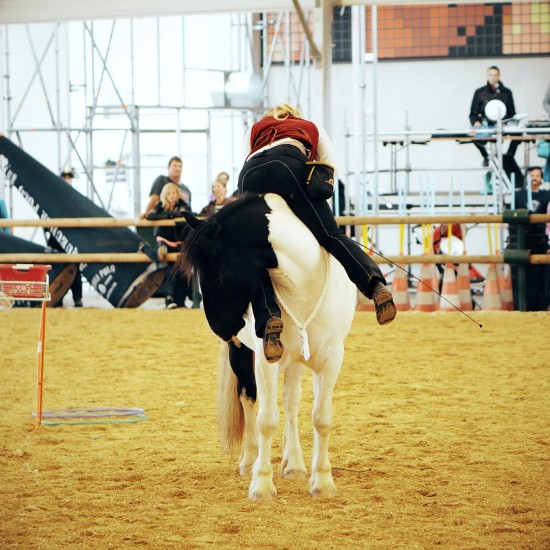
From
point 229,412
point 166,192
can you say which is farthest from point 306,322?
point 166,192

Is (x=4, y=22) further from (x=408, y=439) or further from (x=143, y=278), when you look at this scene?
(x=408, y=439)

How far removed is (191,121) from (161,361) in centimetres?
1194

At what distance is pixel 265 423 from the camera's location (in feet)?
14.9

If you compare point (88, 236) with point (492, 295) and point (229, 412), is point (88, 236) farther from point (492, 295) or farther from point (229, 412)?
point (229, 412)

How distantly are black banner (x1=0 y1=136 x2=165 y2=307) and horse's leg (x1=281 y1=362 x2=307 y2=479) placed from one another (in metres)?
8.08

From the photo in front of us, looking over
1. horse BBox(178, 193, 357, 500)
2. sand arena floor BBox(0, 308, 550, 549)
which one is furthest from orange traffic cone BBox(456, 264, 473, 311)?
Answer: horse BBox(178, 193, 357, 500)

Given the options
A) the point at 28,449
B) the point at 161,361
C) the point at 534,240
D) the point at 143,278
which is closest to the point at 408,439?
the point at 28,449

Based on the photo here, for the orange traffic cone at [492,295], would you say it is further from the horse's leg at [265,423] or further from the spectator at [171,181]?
the horse's leg at [265,423]

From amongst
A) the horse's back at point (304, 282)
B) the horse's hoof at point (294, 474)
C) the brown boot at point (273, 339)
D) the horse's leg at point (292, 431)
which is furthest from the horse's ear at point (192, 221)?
the horse's hoof at point (294, 474)

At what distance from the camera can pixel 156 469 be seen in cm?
498

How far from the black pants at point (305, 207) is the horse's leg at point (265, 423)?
0.63 metres

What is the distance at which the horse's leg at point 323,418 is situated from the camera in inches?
179

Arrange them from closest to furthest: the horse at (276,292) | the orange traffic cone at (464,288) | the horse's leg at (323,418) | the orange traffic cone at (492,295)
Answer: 1. the horse at (276,292)
2. the horse's leg at (323,418)
3. the orange traffic cone at (492,295)
4. the orange traffic cone at (464,288)

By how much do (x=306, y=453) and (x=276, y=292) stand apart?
134cm
